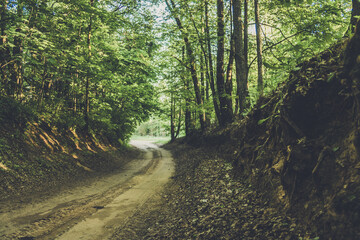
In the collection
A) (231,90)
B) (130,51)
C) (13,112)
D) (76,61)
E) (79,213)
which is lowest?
(79,213)

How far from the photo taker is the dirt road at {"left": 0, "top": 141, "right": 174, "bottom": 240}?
4.48 meters

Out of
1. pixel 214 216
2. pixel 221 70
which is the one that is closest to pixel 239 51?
pixel 221 70

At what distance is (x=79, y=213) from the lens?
5.52 metres

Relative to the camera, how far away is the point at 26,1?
766 centimetres

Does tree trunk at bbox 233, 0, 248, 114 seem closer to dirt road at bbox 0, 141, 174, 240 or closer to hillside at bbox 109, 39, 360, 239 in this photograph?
hillside at bbox 109, 39, 360, 239

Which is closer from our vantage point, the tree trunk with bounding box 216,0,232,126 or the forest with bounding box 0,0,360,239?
the forest with bounding box 0,0,360,239

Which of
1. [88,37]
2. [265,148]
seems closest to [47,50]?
[88,37]

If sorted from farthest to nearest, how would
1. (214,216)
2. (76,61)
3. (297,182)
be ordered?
1. (76,61)
2. (214,216)
3. (297,182)

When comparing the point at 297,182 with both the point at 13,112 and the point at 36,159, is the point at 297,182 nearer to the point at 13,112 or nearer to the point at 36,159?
the point at 36,159

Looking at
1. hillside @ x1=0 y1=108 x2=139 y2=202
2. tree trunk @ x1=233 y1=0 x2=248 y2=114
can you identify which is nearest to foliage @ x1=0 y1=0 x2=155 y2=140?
hillside @ x1=0 y1=108 x2=139 y2=202

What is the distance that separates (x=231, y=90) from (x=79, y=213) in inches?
378

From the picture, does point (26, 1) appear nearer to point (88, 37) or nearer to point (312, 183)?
point (88, 37)

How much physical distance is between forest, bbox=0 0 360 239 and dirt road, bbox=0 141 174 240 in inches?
74.3

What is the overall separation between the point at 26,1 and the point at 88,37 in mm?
5461
